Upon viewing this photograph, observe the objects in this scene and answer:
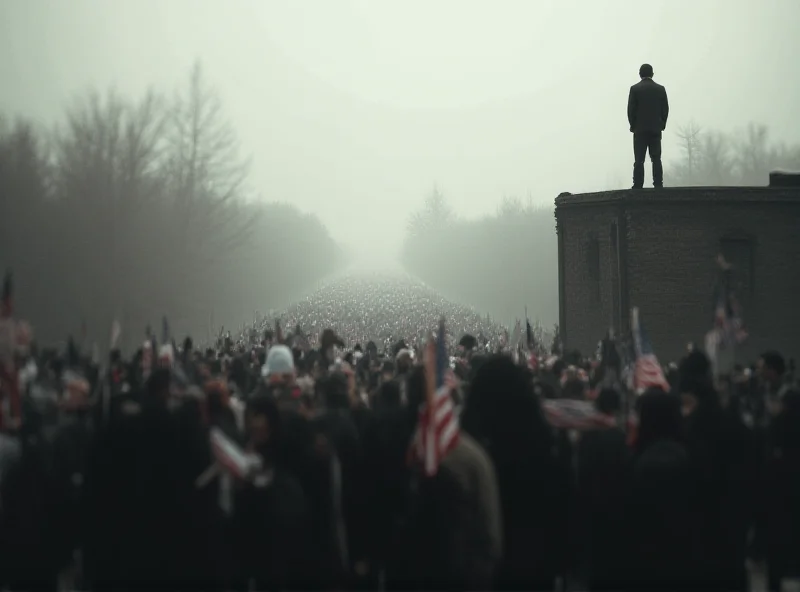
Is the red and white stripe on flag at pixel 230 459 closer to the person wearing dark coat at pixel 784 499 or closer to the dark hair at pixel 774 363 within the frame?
the person wearing dark coat at pixel 784 499

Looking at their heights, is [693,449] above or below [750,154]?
below

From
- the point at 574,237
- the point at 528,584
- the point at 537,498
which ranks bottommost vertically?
the point at 528,584

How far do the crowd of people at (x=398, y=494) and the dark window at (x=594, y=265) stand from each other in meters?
25.9

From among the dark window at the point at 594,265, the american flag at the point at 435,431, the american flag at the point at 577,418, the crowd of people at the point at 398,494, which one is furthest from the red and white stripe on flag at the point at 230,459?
the dark window at the point at 594,265

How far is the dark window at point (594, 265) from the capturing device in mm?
37344

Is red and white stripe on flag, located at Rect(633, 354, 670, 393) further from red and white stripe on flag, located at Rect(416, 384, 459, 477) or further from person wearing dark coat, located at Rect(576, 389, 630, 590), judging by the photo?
red and white stripe on flag, located at Rect(416, 384, 459, 477)

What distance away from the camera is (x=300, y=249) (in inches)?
6565

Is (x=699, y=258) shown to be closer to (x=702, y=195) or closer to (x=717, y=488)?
(x=702, y=195)

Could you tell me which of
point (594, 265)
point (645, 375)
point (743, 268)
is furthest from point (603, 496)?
point (594, 265)

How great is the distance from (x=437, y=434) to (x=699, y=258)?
27174 mm

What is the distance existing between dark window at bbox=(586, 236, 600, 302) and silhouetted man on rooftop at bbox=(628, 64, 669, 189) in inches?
159

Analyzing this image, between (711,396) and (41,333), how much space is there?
123 feet

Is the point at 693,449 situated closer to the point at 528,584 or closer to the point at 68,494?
the point at 528,584

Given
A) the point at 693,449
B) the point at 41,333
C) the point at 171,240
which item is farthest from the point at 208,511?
the point at 171,240
